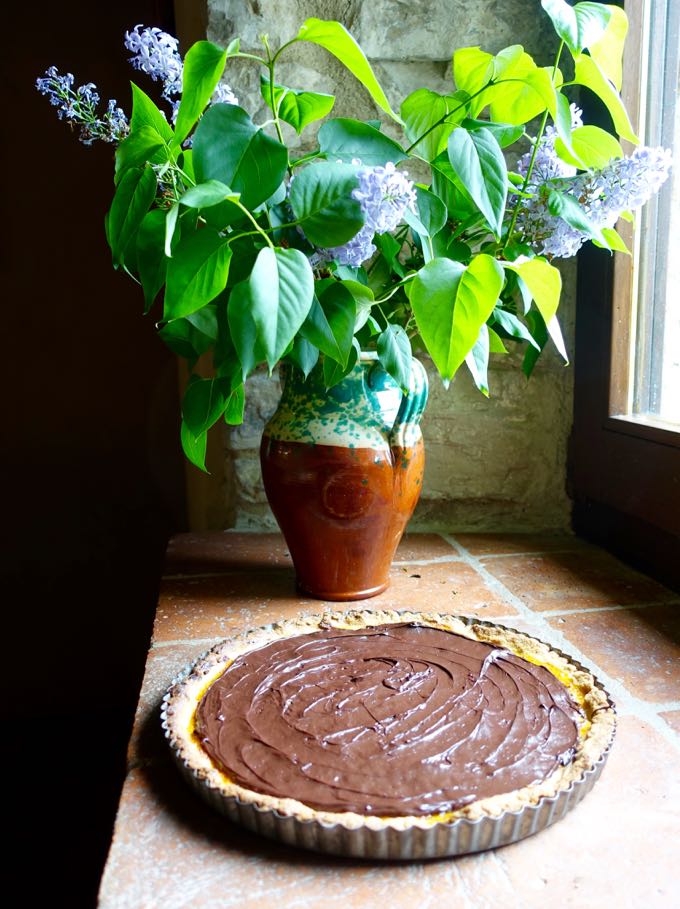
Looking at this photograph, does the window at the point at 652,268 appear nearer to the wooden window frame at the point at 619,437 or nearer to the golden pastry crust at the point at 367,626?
the wooden window frame at the point at 619,437

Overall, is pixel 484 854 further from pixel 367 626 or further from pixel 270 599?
pixel 270 599

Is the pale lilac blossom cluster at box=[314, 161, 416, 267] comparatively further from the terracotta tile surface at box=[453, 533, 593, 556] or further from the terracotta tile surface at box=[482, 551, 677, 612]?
the terracotta tile surface at box=[453, 533, 593, 556]

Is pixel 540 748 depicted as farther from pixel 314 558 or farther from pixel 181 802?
Answer: pixel 314 558

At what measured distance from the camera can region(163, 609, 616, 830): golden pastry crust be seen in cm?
50

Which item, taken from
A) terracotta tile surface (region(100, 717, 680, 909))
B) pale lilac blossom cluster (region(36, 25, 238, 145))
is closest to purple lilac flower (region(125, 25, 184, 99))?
pale lilac blossom cluster (region(36, 25, 238, 145))

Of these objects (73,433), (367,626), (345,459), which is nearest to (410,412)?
(345,459)

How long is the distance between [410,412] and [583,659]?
36 centimetres

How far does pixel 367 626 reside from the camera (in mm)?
850

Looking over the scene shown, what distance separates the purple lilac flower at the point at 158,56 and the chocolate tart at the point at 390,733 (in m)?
0.64

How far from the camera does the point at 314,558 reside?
3.15ft

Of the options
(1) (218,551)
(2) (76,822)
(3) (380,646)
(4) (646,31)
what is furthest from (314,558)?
(2) (76,822)

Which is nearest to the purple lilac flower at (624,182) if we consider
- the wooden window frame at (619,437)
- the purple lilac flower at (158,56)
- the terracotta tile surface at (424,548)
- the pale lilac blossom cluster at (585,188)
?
the pale lilac blossom cluster at (585,188)

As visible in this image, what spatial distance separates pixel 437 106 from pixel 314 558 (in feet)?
1.91

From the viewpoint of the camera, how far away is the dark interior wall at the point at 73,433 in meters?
2.01
